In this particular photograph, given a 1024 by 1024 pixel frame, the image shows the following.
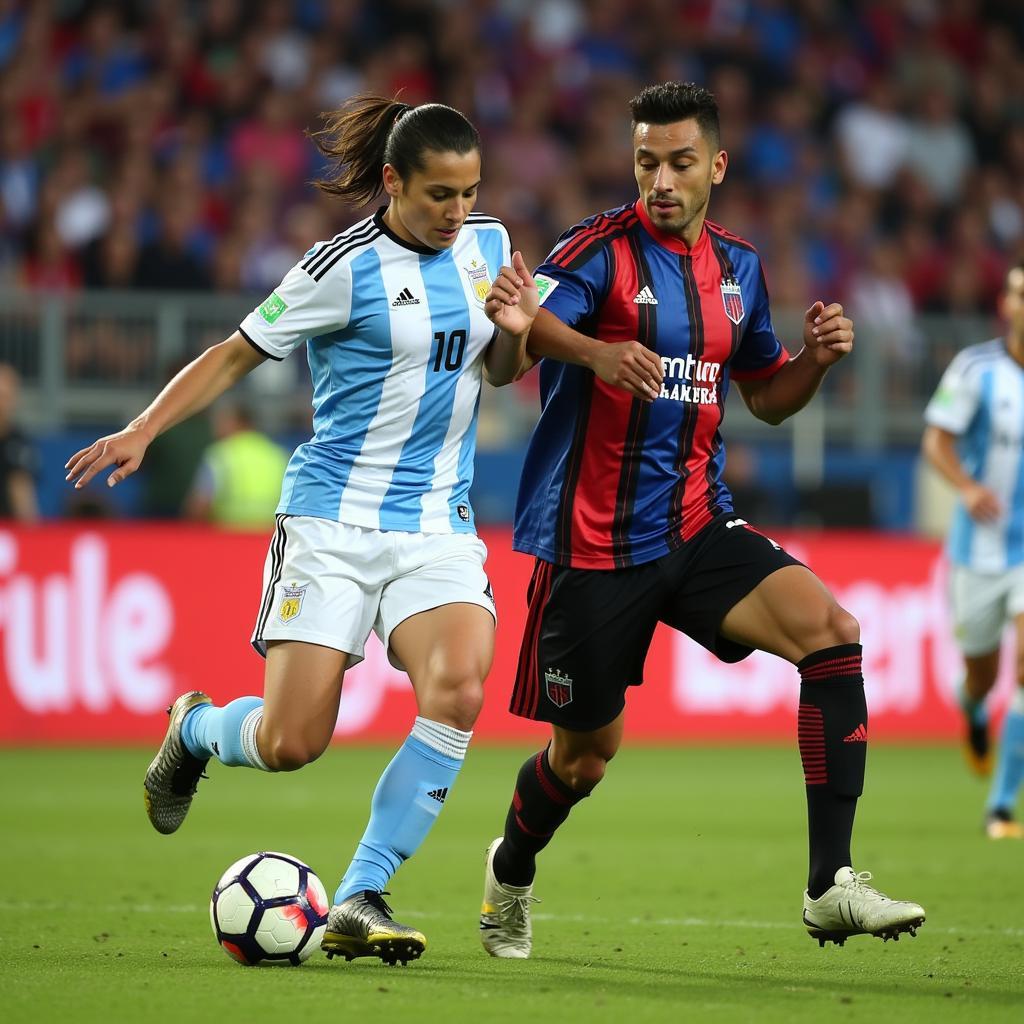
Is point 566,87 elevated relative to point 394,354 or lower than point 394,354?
elevated

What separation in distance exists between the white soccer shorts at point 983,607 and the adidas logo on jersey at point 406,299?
185 inches

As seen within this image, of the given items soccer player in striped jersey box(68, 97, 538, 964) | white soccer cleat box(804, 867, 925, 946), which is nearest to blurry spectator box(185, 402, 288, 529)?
soccer player in striped jersey box(68, 97, 538, 964)

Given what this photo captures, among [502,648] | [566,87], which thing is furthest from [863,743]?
[566,87]

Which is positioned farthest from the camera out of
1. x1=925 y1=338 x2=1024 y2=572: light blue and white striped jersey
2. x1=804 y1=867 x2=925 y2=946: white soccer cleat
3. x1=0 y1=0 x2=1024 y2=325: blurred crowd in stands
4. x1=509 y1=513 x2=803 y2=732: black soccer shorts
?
x1=0 y1=0 x2=1024 y2=325: blurred crowd in stands

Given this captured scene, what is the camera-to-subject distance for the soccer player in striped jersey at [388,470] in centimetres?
529

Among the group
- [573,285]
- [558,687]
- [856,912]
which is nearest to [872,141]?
[573,285]

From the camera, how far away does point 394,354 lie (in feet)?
17.9

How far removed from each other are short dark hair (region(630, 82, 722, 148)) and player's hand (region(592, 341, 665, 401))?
2.64ft

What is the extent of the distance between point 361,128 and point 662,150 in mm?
914

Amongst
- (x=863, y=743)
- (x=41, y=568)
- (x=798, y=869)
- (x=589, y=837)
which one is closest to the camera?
(x=863, y=743)

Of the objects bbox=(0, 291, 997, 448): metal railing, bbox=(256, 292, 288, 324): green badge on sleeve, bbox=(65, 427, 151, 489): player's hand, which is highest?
bbox=(0, 291, 997, 448): metal railing

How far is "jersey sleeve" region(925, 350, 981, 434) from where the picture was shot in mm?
9258

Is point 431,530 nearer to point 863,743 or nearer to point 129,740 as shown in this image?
point 863,743

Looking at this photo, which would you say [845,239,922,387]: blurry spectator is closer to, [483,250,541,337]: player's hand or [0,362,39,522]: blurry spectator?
[0,362,39,522]: blurry spectator
